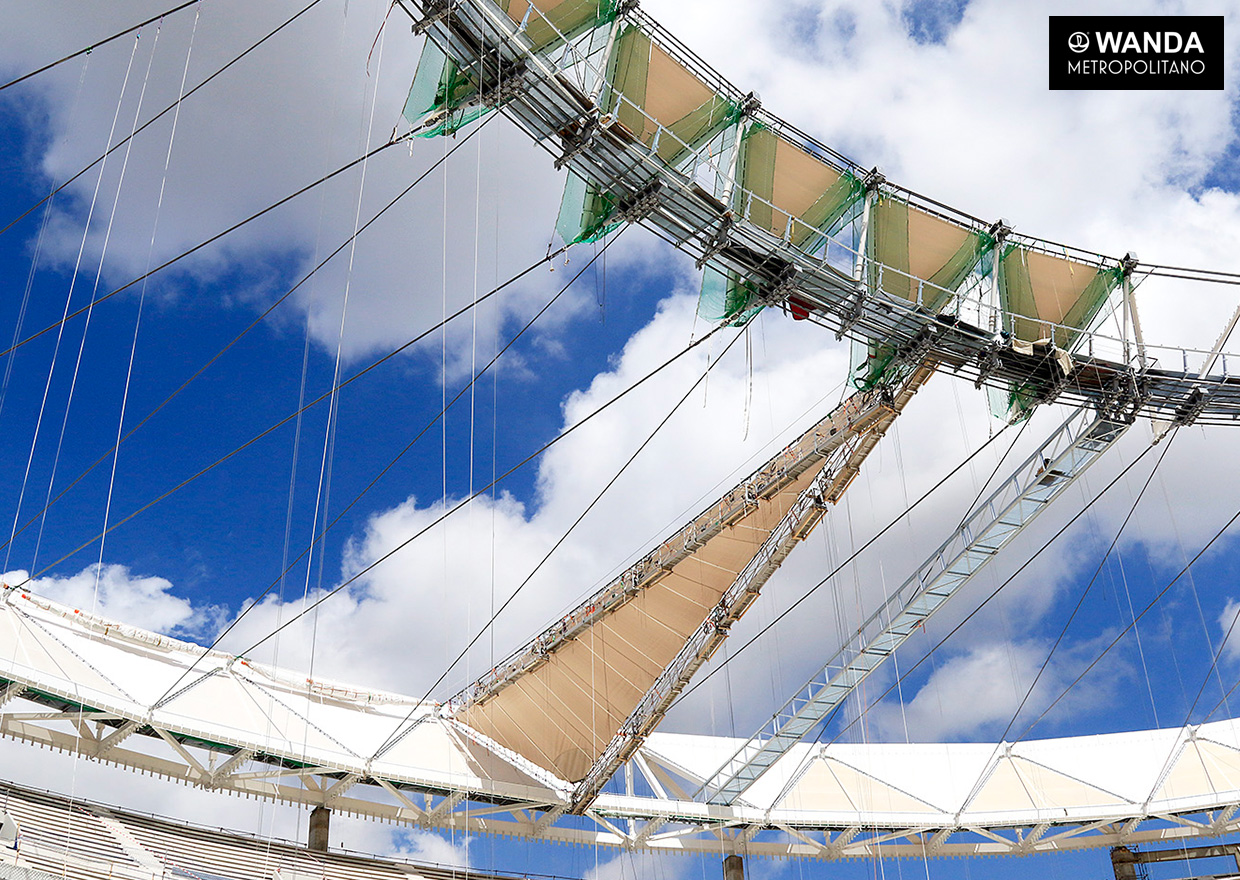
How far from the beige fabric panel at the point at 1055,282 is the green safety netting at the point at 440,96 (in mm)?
13316

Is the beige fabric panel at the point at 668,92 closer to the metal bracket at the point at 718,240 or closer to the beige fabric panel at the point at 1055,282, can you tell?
the metal bracket at the point at 718,240

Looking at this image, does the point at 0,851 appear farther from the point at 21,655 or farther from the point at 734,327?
the point at 734,327

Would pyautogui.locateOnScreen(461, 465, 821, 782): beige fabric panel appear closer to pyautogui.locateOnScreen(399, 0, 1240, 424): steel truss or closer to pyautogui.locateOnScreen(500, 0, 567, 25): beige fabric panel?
pyautogui.locateOnScreen(399, 0, 1240, 424): steel truss

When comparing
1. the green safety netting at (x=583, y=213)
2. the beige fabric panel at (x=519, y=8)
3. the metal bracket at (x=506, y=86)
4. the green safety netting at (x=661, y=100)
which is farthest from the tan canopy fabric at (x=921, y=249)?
the metal bracket at (x=506, y=86)

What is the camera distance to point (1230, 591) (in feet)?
262

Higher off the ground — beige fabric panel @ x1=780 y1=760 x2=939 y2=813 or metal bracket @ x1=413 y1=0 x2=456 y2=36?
metal bracket @ x1=413 y1=0 x2=456 y2=36

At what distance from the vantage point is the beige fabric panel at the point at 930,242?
24938 mm

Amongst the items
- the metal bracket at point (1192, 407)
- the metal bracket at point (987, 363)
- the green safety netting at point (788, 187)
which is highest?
the green safety netting at point (788, 187)

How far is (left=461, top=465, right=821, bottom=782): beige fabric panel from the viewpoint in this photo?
27.4 metres

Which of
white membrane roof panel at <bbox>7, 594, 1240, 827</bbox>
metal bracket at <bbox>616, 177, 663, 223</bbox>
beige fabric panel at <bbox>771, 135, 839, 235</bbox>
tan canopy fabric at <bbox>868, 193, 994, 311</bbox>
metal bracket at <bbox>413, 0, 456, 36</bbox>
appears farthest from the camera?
Answer: white membrane roof panel at <bbox>7, 594, 1240, 827</bbox>

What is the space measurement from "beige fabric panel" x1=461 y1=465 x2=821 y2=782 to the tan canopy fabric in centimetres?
515

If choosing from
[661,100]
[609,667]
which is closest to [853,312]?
[661,100]

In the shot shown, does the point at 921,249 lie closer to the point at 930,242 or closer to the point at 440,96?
the point at 930,242

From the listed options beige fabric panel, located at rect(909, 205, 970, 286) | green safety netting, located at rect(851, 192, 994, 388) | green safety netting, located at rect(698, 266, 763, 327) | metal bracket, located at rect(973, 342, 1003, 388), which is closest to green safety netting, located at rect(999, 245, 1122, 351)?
green safety netting, located at rect(851, 192, 994, 388)
